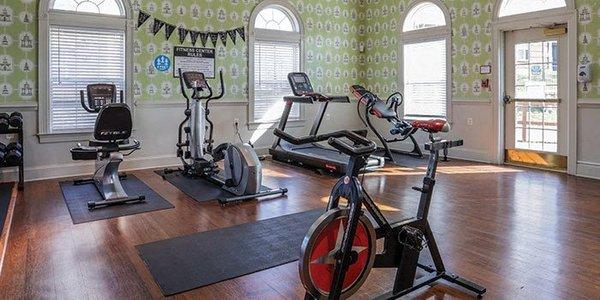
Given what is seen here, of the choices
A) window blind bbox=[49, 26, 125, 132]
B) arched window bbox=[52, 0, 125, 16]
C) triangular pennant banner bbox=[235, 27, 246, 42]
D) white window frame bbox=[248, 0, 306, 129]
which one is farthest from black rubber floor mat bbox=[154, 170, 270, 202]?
triangular pennant banner bbox=[235, 27, 246, 42]

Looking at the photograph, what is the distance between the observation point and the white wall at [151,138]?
20.1 ft

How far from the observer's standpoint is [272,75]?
8242 millimetres

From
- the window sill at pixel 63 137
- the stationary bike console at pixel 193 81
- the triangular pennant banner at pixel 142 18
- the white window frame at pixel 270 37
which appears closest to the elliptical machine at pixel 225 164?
the stationary bike console at pixel 193 81

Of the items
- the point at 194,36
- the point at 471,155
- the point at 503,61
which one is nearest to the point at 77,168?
the point at 194,36

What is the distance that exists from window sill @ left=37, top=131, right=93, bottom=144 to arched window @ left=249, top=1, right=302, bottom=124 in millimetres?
2687

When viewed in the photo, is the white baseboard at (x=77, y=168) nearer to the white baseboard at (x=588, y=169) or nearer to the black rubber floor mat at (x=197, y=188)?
the black rubber floor mat at (x=197, y=188)

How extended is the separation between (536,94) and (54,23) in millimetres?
Answer: 6906

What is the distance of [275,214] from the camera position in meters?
4.37

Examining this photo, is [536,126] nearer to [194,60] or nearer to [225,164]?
[225,164]

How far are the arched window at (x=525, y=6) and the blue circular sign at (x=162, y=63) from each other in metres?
5.18

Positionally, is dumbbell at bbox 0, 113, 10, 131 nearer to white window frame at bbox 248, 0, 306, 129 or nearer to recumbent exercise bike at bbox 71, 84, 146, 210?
recumbent exercise bike at bbox 71, 84, 146, 210

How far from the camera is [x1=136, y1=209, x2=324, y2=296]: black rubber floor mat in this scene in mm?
2877

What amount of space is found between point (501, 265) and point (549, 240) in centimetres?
76

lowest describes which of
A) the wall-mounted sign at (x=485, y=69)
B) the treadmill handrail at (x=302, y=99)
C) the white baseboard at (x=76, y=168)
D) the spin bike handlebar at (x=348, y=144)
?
the white baseboard at (x=76, y=168)
